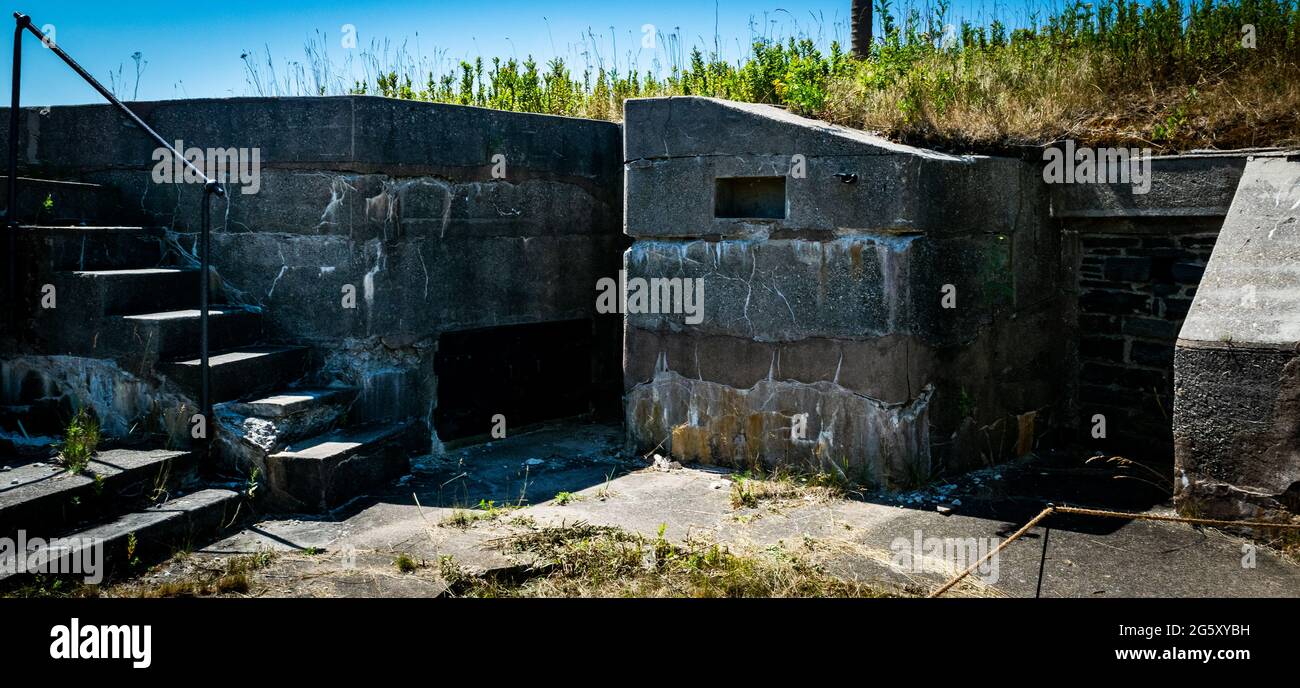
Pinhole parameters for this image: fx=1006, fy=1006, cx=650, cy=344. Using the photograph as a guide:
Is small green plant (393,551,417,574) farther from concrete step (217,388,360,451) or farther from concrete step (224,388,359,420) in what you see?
concrete step (224,388,359,420)

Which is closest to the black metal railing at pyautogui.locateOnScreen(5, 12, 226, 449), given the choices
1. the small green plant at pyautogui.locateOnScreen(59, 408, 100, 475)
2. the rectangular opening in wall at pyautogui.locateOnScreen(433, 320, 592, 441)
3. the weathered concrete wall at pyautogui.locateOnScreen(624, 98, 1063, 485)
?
the small green plant at pyautogui.locateOnScreen(59, 408, 100, 475)

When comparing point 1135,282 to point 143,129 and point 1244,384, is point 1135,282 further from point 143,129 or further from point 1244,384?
point 143,129

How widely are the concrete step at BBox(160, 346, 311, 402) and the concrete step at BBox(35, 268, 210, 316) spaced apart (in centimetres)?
47

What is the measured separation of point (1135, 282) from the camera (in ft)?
20.5

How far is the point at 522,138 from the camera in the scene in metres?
6.63

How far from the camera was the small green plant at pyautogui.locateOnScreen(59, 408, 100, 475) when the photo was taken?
4953 millimetres

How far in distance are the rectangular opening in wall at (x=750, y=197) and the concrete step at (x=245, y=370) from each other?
264 centimetres

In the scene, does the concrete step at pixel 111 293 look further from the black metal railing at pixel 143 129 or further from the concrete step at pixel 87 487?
the concrete step at pixel 87 487

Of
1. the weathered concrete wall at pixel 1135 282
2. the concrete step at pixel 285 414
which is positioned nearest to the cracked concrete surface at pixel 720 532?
the concrete step at pixel 285 414

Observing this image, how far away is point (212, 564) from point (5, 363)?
245 cm

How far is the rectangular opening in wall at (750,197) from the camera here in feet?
19.1

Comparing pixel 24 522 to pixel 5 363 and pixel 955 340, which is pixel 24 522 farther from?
pixel 955 340

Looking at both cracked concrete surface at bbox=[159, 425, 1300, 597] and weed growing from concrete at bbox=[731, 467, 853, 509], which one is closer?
cracked concrete surface at bbox=[159, 425, 1300, 597]
